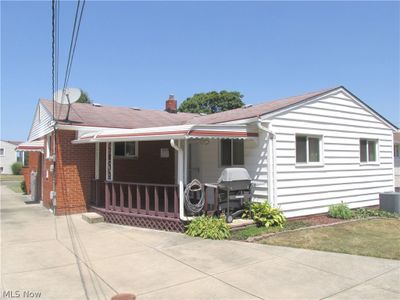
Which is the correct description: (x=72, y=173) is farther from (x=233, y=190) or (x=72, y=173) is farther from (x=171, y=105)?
(x=171, y=105)

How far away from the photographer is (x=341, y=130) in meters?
11.7

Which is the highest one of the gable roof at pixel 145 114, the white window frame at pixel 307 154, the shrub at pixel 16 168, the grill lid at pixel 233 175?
the gable roof at pixel 145 114

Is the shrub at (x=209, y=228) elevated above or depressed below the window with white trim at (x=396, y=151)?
below

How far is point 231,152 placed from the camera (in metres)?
10.9

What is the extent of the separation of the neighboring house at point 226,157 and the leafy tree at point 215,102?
34584 mm

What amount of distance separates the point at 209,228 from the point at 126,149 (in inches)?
224

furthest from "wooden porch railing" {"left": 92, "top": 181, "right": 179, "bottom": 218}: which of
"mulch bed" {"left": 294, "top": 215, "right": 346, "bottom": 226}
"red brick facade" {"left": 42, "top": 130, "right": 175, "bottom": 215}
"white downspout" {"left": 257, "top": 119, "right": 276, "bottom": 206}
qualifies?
"mulch bed" {"left": 294, "top": 215, "right": 346, "bottom": 226}

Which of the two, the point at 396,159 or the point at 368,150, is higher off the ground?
the point at 368,150

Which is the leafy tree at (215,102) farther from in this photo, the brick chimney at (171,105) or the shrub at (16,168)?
the brick chimney at (171,105)

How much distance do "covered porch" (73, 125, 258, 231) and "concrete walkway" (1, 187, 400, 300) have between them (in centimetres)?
98

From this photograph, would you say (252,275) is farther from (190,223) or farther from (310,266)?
(190,223)

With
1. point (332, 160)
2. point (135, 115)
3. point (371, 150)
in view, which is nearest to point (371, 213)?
point (332, 160)

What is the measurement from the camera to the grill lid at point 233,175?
892 centimetres

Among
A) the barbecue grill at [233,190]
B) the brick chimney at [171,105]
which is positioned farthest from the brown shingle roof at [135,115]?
the barbecue grill at [233,190]
